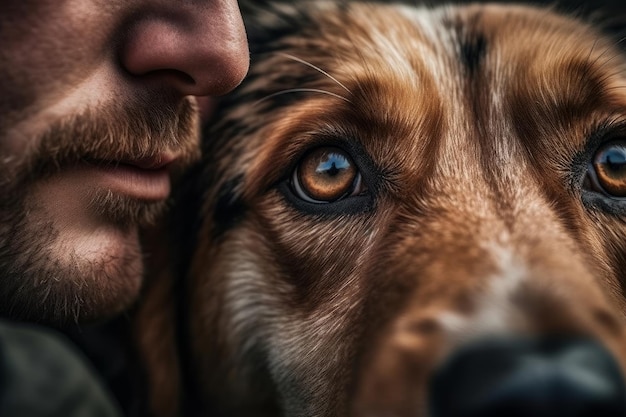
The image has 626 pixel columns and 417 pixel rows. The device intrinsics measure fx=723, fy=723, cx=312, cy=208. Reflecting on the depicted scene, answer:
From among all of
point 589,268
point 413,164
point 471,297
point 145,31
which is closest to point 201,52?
point 145,31

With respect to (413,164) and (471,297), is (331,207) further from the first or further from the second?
(471,297)

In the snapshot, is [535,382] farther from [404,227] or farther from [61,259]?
[61,259]

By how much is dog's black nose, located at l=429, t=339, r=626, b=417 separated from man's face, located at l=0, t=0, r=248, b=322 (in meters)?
1.16

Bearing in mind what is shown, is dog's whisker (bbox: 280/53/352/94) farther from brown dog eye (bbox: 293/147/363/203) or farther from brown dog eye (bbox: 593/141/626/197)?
brown dog eye (bbox: 593/141/626/197)

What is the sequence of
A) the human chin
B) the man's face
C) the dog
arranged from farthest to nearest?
the human chin, the man's face, the dog

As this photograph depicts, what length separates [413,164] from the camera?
2299mm

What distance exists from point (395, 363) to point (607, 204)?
109 centimetres

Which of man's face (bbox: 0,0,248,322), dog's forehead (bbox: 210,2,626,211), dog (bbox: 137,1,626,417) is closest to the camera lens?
dog (bbox: 137,1,626,417)

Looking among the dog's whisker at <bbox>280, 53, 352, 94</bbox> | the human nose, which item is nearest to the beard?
the human nose

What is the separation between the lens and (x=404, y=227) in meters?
2.19

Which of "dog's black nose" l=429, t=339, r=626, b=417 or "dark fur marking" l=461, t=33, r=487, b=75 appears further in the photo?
"dark fur marking" l=461, t=33, r=487, b=75

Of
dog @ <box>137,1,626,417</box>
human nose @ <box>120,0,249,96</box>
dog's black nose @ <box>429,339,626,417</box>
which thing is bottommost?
dog's black nose @ <box>429,339,626,417</box>

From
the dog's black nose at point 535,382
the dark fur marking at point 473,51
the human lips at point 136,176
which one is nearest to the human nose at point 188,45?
the human lips at point 136,176

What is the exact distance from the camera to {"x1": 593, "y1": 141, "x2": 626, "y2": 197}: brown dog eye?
2.34m
